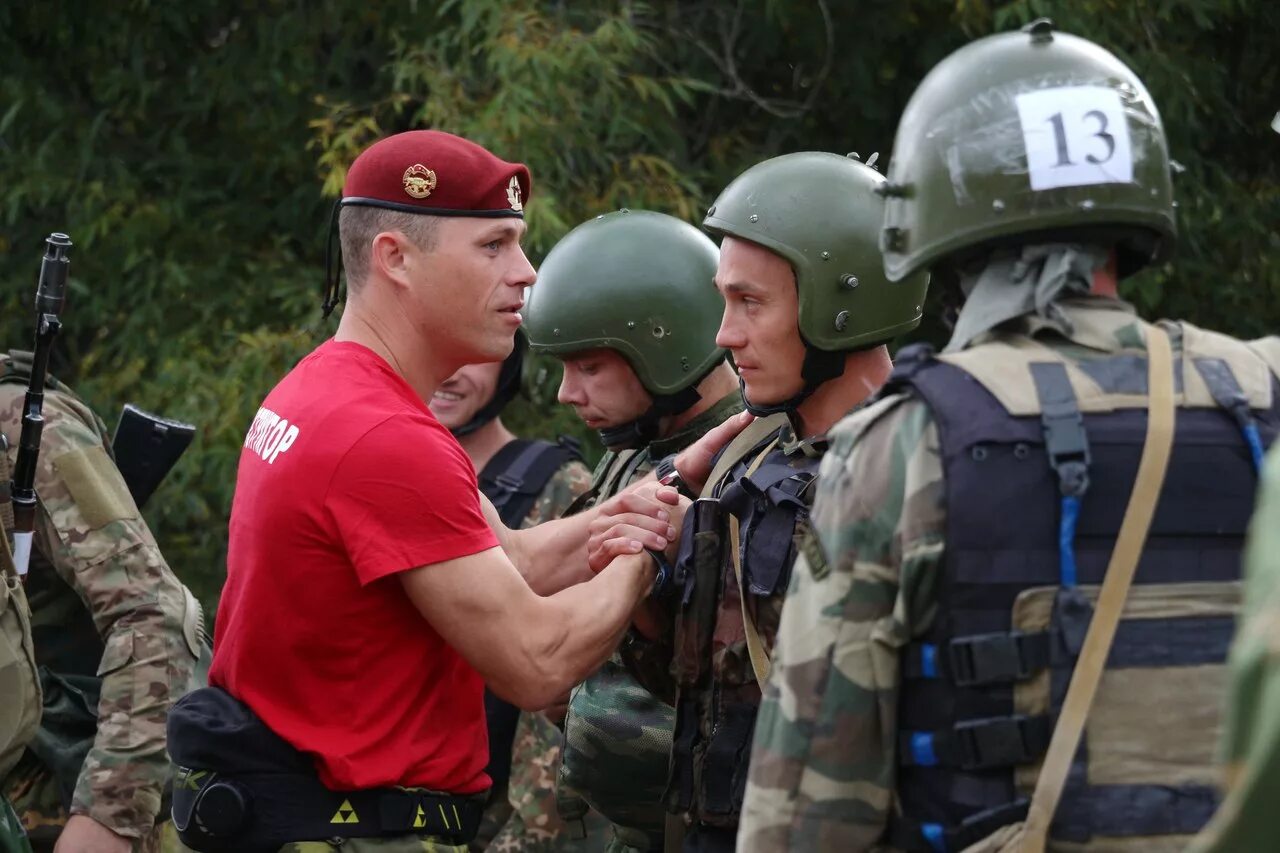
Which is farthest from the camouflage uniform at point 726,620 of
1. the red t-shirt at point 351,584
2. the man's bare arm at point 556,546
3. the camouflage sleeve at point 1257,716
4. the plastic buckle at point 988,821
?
the camouflage sleeve at point 1257,716

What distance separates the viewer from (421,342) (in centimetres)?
396

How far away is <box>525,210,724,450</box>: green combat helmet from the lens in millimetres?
4977

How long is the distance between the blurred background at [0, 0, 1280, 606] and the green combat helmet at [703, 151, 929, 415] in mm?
3613

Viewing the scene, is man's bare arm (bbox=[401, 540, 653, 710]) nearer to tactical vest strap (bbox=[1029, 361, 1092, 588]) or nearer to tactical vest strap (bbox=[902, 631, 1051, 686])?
tactical vest strap (bbox=[902, 631, 1051, 686])

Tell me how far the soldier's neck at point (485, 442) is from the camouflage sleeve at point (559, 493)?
28cm

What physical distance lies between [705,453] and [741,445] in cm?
11

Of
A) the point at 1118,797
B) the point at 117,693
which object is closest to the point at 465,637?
the point at 1118,797

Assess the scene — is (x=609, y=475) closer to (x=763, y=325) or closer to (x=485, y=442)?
(x=763, y=325)

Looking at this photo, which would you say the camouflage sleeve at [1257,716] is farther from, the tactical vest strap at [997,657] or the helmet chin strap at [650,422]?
the helmet chin strap at [650,422]

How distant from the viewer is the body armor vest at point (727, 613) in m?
3.75

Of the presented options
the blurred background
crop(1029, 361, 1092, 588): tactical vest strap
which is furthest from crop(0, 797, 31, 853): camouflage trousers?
the blurred background

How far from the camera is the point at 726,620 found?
391cm

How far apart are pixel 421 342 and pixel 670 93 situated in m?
5.14

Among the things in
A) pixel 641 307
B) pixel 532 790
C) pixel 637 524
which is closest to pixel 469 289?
pixel 637 524
